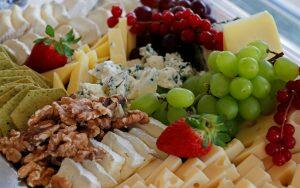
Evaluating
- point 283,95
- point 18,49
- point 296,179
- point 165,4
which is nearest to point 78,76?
point 18,49

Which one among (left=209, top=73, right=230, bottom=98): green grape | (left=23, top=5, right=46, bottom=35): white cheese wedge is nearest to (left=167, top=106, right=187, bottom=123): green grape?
(left=209, top=73, right=230, bottom=98): green grape

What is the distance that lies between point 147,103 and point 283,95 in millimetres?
400

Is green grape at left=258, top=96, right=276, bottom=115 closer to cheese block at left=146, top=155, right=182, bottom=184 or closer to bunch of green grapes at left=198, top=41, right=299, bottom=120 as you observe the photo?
bunch of green grapes at left=198, top=41, right=299, bottom=120

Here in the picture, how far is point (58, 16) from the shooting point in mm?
2314

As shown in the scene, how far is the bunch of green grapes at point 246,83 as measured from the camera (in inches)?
63.5

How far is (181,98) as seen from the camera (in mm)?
1655

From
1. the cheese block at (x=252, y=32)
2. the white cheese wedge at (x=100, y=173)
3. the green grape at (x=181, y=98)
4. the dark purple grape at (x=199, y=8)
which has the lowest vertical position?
the white cheese wedge at (x=100, y=173)

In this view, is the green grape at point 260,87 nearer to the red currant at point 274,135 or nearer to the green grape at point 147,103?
the red currant at point 274,135

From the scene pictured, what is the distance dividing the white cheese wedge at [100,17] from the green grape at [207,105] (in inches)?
28.2

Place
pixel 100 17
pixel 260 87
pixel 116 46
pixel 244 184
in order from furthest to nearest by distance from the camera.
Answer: pixel 100 17 → pixel 116 46 → pixel 260 87 → pixel 244 184

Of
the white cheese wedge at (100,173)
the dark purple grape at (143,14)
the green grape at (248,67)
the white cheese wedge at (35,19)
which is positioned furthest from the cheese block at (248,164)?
the white cheese wedge at (35,19)

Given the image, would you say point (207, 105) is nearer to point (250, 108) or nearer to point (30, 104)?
point (250, 108)

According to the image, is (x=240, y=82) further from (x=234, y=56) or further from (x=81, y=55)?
(x=81, y=55)

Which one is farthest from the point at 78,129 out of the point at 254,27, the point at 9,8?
the point at 9,8
